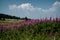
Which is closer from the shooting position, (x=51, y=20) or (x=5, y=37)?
(x=5, y=37)

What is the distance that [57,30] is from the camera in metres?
9.47

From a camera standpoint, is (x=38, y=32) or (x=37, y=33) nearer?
(x=37, y=33)

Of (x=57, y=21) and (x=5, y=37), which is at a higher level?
(x=57, y=21)

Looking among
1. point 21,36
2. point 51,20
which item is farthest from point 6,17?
point 21,36

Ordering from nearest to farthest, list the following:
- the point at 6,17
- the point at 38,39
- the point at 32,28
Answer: the point at 38,39 → the point at 32,28 → the point at 6,17

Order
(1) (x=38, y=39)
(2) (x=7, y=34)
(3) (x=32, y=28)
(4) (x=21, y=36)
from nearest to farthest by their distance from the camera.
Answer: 1. (1) (x=38, y=39)
2. (4) (x=21, y=36)
3. (2) (x=7, y=34)
4. (3) (x=32, y=28)

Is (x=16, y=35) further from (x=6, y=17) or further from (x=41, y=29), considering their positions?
(x=6, y=17)

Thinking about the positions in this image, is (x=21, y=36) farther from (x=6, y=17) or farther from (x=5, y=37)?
(x=6, y=17)

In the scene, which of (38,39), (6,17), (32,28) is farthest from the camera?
(6,17)

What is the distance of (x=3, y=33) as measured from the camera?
9.62 m

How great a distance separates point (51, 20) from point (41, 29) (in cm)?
119

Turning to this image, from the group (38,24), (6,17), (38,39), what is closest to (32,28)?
(38,24)

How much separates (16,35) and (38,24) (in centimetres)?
164

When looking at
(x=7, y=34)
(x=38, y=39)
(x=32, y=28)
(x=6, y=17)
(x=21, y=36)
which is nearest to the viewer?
(x=38, y=39)
